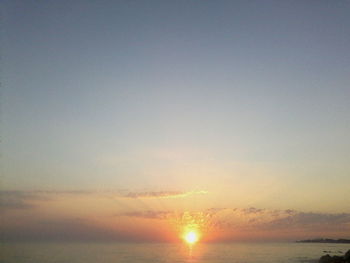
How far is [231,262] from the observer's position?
98750mm

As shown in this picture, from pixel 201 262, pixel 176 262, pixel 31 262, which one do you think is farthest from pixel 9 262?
pixel 201 262

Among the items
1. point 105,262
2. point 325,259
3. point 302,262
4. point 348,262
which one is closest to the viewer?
point 348,262

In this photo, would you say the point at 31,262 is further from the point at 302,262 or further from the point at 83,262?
the point at 302,262

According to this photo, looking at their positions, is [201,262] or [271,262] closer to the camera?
→ [271,262]

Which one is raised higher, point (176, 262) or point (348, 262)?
point (176, 262)

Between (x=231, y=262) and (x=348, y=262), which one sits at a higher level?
(x=231, y=262)

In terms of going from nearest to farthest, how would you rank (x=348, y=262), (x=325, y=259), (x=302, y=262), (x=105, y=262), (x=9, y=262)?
1. (x=348, y=262)
2. (x=325, y=259)
3. (x=9, y=262)
4. (x=302, y=262)
5. (x=105, y=262)

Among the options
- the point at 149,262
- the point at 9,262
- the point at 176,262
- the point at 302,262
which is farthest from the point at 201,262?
the point at 9,262

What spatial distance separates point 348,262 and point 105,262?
67.2m

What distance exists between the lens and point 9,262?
290 ft

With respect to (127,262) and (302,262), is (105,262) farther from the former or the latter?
(302,262)

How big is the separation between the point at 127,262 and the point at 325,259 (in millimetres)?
53634

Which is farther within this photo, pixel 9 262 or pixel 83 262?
pixel 83 262

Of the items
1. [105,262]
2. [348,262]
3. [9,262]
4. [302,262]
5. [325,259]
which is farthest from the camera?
[105,262]
